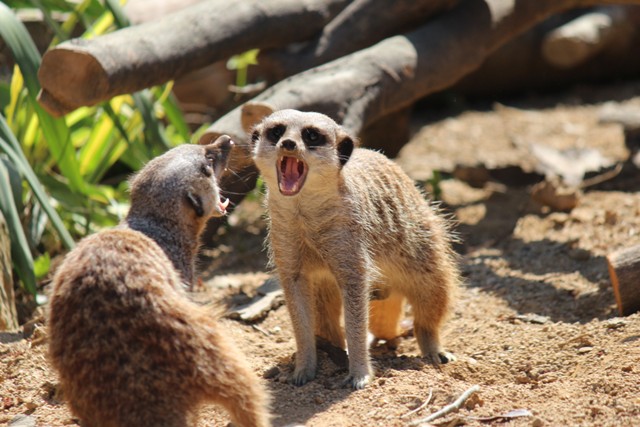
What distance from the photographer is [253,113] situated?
3891mm

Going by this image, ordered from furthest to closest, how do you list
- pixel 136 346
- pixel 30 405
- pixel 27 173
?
pixel 27 173 < pixel 30 405 < pixel 136 346

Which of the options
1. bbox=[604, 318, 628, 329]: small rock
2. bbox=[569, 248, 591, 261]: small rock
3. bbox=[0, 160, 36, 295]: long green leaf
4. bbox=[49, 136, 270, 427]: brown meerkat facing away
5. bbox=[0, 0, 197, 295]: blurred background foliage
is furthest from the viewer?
bbox=[569, 248, 591, 261]: small rock

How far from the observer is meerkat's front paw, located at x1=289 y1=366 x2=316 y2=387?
328cm

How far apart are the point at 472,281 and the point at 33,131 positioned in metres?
2.60

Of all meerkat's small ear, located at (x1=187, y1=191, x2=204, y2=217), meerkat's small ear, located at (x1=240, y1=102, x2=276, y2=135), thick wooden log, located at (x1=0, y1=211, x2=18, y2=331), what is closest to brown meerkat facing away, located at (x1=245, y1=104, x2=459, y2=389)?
meerkat's small ear, located at (x1=187, y1=191, x2=204, y2=217)

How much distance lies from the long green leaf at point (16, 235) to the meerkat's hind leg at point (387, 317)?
154 cm

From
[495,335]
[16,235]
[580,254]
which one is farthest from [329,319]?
[580,254]

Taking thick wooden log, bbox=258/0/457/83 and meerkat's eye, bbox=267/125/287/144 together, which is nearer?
meerkat's eye, bbox=267/125/287/144

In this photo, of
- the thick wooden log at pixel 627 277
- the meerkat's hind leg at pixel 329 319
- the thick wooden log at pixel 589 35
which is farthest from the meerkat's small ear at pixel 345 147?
the thick wooden log at pixel 589 35

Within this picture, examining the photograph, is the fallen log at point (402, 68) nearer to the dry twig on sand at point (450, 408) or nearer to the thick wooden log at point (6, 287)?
the thick wooden log at point (6, 287)

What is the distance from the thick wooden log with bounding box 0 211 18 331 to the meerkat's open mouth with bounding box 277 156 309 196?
1.48m

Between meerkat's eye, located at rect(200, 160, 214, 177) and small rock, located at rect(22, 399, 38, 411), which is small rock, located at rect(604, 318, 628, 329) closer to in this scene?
meerkat's eye, located at rect(200, 160, 214, 177)

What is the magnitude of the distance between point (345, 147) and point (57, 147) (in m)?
1.82

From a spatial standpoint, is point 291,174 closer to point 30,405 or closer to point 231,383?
point 231,383
